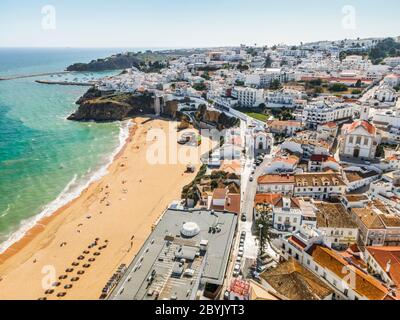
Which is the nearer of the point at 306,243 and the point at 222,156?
the point at 306,243

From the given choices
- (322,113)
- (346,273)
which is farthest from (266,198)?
(322,113)

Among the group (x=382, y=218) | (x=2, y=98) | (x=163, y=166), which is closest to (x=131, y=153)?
(x=163, y=166)

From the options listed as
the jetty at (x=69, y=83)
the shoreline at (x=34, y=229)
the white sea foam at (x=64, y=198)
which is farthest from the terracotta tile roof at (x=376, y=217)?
the jetty at (x=69, y=83)

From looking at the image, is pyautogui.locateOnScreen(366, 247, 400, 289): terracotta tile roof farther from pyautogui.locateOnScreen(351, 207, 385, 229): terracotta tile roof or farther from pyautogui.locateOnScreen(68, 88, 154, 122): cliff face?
pyautogui.locateOnScreen(68, 88, 154, 122): cliff face

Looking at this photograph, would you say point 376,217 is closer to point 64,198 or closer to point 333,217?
point 333,217

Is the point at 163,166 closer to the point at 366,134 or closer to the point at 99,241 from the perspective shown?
the point at 99,241

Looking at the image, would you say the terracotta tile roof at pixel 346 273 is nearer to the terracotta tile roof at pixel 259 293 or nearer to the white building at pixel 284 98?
the terracotta tile roof at pixel 259 293
